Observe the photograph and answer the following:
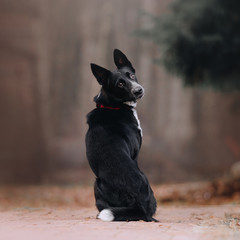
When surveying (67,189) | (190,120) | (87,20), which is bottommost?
(67,189)

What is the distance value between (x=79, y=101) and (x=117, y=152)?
13961 millimetres

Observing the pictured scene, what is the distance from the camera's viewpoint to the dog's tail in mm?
4148

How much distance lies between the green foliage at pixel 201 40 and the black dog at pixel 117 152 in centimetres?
411

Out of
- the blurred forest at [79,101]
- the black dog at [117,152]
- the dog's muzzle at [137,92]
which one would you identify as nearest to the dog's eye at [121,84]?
the black dog at [117,152]

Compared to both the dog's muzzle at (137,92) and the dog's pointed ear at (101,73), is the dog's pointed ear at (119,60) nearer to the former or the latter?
the dog's pointed ear at (101,73)

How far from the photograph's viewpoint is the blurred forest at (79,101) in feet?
50.0

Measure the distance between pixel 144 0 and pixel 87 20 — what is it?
2.85 meters

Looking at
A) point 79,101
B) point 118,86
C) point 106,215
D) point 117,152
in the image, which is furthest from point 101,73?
point 79,101

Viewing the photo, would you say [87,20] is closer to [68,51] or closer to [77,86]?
[68,51]

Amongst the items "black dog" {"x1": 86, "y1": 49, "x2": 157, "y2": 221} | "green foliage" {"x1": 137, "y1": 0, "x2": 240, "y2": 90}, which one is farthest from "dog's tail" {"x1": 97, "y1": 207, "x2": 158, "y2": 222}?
"green foliage" {"x1": 137, "y1": 0, "x2": 240, "y2": 90}

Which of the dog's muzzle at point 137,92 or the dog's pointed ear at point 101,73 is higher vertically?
the dog's pointed ear at point 101,73

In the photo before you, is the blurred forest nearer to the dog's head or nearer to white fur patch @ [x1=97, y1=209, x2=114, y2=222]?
the dog's head

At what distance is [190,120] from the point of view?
18031mm

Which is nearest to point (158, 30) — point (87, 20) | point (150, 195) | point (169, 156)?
point (150, 195)
